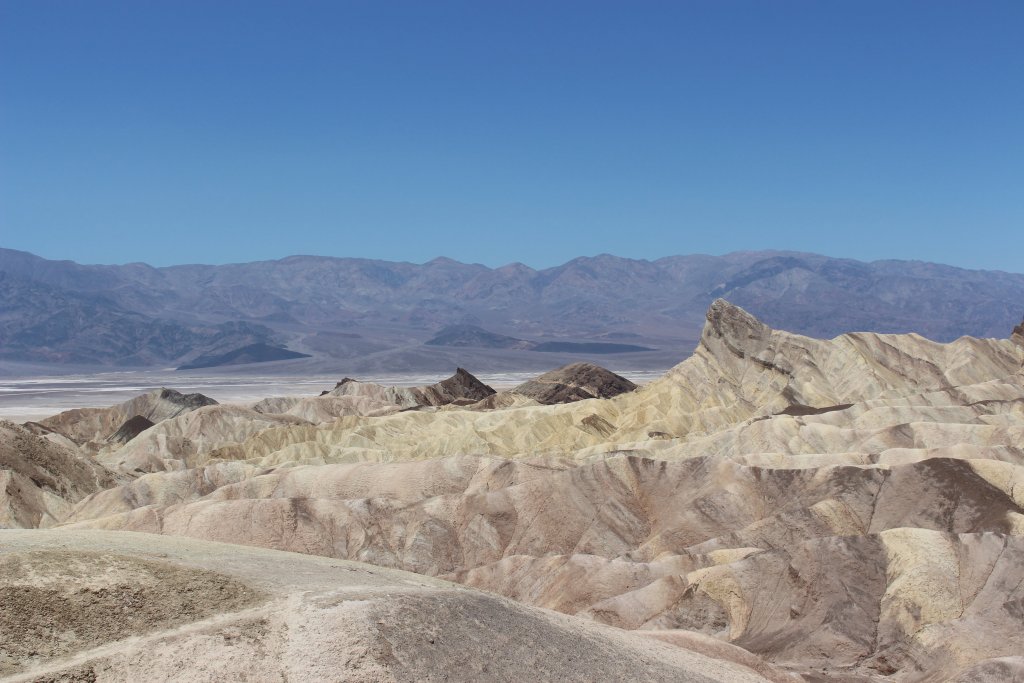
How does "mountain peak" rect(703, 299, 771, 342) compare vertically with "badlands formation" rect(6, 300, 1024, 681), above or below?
above

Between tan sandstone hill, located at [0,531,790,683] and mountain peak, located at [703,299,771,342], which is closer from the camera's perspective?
tan sandstone hill, located at [0,531,790,683]

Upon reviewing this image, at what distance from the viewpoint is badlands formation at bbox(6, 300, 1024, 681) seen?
2320 cm

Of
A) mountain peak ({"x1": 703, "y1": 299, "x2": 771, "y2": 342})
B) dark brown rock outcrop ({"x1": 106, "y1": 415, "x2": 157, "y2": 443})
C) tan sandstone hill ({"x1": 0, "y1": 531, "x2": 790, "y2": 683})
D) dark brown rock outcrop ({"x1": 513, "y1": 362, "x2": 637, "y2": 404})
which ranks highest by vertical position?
mountain peak ({"x1": 703, "y1": 299, "x2": 771, "y2": 342})

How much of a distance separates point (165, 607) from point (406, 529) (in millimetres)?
25460

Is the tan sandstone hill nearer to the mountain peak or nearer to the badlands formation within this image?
the badlands formation

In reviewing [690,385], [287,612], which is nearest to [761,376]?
[690,385]

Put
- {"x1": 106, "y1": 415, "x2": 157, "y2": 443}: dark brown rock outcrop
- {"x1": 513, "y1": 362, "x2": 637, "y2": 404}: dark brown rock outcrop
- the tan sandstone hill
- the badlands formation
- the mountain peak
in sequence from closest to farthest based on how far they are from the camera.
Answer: the tan sandstone hill → the badlands formation → the mountain peak → {"x1": 106, "y1": 415, "x2": 157, "y2": 443}: dark brown rock outcrop → {"x1": 513, "y1": 362, "x2": 637, "y2": 404}: dark brown rock outcrop

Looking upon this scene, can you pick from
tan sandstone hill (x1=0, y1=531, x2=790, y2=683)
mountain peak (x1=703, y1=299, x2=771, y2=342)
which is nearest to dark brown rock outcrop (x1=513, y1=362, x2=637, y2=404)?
mountain peak (x1=703, y1=299, x2=771, y2=342)

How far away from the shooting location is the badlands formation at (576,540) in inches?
914

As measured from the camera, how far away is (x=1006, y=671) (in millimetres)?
29078

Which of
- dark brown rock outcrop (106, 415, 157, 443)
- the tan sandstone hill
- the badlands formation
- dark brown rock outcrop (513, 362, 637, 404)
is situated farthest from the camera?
dark brown rock outcrop (513, 362, 637, 404)

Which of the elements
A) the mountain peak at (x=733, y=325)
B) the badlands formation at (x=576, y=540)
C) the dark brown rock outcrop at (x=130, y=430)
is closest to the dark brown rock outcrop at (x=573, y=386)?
the mountain peak at (x=733, y=325)

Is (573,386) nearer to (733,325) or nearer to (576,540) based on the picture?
(733,325)

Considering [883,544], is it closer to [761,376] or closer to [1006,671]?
[1006,671]
